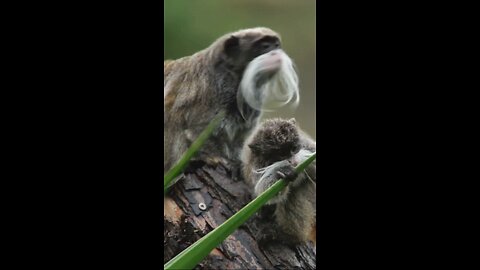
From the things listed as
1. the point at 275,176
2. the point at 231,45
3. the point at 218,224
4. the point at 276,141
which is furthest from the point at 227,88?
the point at 218,224

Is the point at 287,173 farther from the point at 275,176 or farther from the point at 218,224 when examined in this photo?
the point at 218,224

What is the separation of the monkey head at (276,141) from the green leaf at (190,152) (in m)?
0.17

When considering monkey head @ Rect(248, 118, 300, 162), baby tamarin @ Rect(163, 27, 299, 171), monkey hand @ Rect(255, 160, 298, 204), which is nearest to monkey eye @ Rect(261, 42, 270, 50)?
baby tamarin @ Rect(163, 27, 299, 171)

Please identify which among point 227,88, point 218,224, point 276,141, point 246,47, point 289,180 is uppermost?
point 246,47

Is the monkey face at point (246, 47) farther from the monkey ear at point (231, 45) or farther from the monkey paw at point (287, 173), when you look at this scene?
the monkey paw at point (287, 173)

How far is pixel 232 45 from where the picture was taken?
2.86 meters

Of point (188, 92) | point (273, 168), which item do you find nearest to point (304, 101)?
point (273, 168)

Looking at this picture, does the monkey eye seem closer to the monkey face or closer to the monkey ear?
the monkey face

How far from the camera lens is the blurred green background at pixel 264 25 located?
2.80m

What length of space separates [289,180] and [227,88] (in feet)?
1.50

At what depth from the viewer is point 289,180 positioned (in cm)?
274

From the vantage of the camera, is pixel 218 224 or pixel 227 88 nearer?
pixel 218 224

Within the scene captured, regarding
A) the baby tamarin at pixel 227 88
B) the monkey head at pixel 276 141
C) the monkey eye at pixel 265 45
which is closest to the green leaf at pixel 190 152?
the baby tamarin at pixel 227 88

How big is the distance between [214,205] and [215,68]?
55cm
